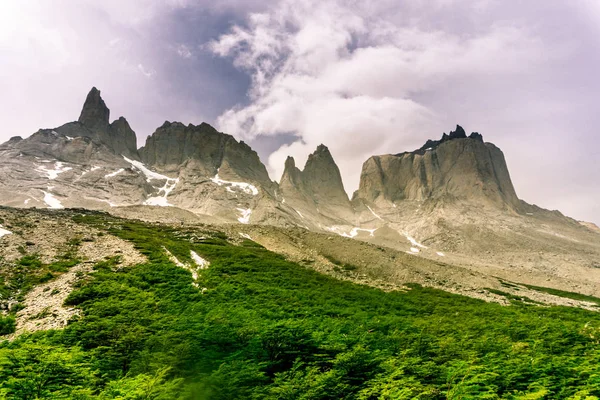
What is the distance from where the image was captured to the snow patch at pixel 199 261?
38.2 meters

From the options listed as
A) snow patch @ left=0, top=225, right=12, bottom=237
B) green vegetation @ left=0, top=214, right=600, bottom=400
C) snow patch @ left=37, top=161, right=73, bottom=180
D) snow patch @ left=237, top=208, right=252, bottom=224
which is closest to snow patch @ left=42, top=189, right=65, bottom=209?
snow patch @ left=37, top=161, right=73, bottom=180

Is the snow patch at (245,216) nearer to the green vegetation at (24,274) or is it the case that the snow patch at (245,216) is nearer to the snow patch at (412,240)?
the snow patch at (412,240)

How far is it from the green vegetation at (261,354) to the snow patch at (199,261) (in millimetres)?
10836

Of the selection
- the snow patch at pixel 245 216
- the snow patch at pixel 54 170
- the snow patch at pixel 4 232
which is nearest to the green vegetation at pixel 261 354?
the snow patch at pixel 4 232

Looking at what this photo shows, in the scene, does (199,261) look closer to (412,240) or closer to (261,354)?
(261,354)

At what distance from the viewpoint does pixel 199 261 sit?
133ft

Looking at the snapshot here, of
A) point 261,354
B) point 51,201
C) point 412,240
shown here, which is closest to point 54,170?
point 51,201

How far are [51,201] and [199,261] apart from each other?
154m

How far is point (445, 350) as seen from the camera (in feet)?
45.9

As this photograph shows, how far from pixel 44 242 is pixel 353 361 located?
3939cm

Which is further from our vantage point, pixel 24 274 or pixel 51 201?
pixel 51 201

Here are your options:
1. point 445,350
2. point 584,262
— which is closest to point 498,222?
point 584,262

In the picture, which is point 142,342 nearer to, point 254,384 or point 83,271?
point 254,384

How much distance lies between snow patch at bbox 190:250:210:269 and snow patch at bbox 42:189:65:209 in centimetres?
13879
